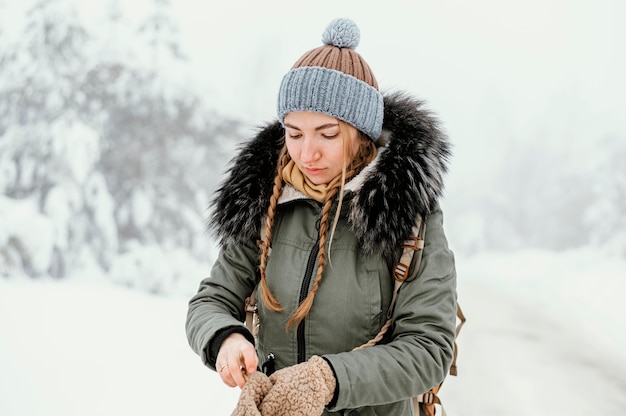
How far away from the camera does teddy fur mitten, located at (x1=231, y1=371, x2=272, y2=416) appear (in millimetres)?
1308

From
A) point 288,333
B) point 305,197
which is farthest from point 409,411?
point 305,197

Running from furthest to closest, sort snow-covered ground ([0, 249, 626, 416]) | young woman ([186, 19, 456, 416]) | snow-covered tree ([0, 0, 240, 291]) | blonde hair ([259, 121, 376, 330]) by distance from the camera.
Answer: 1. snow-covered tree ([0, 0, 240, 291])
2. snow-covered ground ([0, 249, 626, 416])
3. blonde hair ([259, 121, 376, 330])
4. young woman ([186, 19, 456, 416])

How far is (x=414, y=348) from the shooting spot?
1.53m

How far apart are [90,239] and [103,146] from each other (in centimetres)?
123

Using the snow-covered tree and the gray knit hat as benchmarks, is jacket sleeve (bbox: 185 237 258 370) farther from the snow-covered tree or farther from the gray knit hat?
the snow-covered tree

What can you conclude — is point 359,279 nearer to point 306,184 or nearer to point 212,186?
point 306,184

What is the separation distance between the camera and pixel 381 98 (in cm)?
191

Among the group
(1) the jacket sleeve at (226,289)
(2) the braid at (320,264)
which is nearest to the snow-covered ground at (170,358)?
(1) the jacket sleeve at (226,289)

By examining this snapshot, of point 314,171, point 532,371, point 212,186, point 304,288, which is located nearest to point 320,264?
point 304,288

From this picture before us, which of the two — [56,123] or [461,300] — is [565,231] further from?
[56,123]

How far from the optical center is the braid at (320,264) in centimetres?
164

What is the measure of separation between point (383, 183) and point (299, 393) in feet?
2.31

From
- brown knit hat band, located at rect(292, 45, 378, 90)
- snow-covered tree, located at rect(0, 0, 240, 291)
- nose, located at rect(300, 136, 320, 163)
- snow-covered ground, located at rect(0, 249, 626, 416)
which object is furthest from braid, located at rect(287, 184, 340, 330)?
snow-covered tree, located at rect(0, 0, 240, 291)

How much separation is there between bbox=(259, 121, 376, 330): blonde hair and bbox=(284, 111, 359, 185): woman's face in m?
0.02
